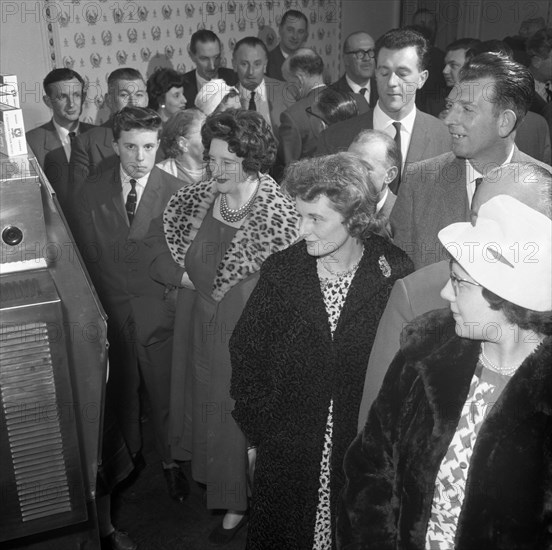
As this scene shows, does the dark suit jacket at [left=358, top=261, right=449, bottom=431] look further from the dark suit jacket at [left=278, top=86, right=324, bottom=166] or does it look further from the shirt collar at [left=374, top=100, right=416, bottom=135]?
the dark suit jacket at [left=278, top=86, right=324, bottom=166]

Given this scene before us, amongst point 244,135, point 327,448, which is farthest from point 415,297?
point 244,135

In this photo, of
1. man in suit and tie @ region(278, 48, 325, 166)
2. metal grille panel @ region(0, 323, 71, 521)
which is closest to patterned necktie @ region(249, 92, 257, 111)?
man in suit and tie @ region(278, 48, 325, 166)

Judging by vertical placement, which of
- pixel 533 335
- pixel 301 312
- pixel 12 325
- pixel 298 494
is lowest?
pixel 298 494

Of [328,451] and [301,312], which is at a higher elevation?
[301,312]

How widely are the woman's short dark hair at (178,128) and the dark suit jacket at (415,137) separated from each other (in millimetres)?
734

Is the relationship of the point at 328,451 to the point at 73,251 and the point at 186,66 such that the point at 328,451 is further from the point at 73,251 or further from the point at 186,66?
the point at 186,66

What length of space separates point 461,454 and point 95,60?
5423 mm

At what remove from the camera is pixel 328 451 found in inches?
89.5

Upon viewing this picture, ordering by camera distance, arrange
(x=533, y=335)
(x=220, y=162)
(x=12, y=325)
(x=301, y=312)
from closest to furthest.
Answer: (x=12, y=325), (x=533, y=335), (x=301, y=312), (x=220, y=162)

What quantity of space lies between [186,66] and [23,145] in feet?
18.1

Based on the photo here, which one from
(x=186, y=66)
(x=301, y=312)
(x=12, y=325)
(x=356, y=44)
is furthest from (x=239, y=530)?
(x=186, y=66)

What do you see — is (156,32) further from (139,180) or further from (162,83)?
(139,180)

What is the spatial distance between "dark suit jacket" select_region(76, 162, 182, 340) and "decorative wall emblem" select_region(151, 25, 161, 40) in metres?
3.62

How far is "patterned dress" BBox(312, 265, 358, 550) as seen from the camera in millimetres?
2254
